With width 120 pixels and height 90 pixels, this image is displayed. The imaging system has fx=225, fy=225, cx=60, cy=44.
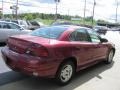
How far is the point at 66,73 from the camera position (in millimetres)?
5793

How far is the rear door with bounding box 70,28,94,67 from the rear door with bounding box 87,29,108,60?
0.92ft

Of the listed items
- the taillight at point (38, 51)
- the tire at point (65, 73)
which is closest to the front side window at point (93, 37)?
the tire at point (65, 73)

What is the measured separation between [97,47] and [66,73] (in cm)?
192

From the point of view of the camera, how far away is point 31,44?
205 inches

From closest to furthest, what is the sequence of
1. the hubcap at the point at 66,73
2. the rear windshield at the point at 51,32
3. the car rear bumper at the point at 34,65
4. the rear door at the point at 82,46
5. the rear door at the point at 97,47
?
1. the car rear bumper at the point at 34,65
2. the hubcap at the point at 66,73
3. the rear windshield at the point at 51,32
4. the rear door at the point at 82,46
5. the rear door at the point at 97,47

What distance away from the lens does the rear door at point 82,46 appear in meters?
6.04

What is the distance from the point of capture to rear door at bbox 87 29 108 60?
23.4 feet

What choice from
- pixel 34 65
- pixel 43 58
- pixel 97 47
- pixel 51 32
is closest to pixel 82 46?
pixel 51 32

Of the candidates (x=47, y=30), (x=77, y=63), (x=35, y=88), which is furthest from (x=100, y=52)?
(x=35, y=88)

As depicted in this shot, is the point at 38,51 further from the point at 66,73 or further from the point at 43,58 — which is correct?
the point at 66,73

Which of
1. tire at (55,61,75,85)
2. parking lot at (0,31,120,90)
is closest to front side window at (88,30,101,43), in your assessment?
parking lot at (0,31,120,90)

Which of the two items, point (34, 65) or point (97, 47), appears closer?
point (34, 65)

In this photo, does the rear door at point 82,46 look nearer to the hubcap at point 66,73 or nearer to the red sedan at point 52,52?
the red sedan at point 52,52

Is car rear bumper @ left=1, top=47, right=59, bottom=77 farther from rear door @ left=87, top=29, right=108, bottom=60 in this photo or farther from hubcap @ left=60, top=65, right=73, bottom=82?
rear door @ left=87, top=29, right=108, bottom=60
